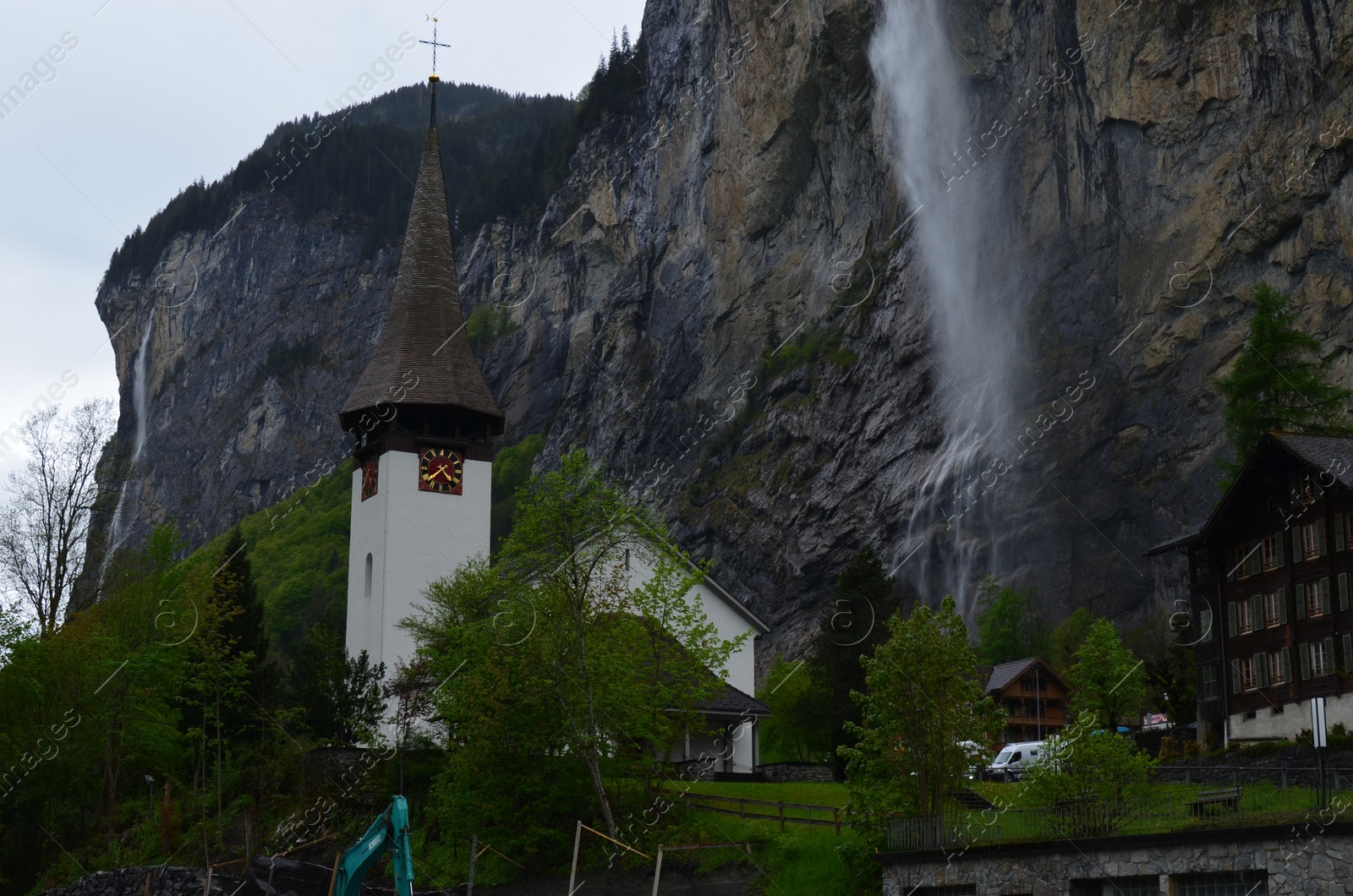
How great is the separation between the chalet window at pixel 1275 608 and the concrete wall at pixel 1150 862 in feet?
71.1

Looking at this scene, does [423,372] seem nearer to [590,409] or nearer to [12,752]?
[12,752]

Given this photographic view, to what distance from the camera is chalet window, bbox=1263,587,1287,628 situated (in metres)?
46.5

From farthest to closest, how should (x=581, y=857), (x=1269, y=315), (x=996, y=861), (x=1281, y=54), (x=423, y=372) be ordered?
1. (x=1281, y=54)
2. (x=423, y=372)
3. (x=1269, y=315)
4. (x=581, y=857)
5. (x=996, y=861)

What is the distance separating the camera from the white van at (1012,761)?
46.2 metres

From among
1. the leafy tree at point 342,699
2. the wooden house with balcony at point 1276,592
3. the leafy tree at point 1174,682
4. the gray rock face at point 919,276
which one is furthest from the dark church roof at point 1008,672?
the leafy tree at point 342,699

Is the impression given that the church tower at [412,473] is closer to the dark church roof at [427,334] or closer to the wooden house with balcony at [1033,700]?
the dark church roof at [427,334]

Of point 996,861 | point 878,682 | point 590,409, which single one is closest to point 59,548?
point 878,682

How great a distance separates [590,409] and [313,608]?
31435 mm

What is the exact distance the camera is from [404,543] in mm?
58844

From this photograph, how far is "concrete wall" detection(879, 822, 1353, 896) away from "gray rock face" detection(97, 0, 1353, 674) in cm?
5432

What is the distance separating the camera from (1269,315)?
2279 inches

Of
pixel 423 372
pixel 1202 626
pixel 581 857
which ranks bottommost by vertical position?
pixel 581 857

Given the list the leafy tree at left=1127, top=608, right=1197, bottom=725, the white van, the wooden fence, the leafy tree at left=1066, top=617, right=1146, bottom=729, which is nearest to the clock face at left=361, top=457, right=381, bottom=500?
the wooden fence

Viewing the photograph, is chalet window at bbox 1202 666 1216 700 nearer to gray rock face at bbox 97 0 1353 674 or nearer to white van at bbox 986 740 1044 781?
white van at bbox 986 740 1044 781
